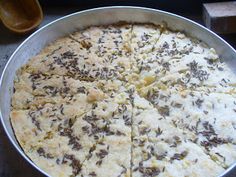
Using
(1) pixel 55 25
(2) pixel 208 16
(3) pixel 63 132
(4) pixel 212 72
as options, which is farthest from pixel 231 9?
(3) pixel 63 132

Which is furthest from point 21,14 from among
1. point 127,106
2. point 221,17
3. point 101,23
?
point 221,17

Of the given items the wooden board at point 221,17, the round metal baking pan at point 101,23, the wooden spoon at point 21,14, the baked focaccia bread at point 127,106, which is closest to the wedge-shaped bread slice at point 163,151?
the baked focaccia bread at point 127,106

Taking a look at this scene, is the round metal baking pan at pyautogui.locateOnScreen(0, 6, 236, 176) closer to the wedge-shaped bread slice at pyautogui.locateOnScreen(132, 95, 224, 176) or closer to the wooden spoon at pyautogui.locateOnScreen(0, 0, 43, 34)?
the wooden spoon at pyautogui.locateOnScreen(0, 0, 43, 34)

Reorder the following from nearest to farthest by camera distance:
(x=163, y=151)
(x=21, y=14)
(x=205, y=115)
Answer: (x=163, y=151), (x=205, y=115), (x=21, y=14)

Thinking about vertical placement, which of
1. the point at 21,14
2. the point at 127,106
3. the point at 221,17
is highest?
the point at 221,17

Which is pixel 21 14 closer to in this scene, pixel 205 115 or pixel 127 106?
pixel 127 106

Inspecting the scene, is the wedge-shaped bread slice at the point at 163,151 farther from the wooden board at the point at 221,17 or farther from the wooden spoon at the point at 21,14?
the wooden spoon at the point at 21,14

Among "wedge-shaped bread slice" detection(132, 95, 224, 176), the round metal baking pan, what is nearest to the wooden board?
the round metal baking pan
